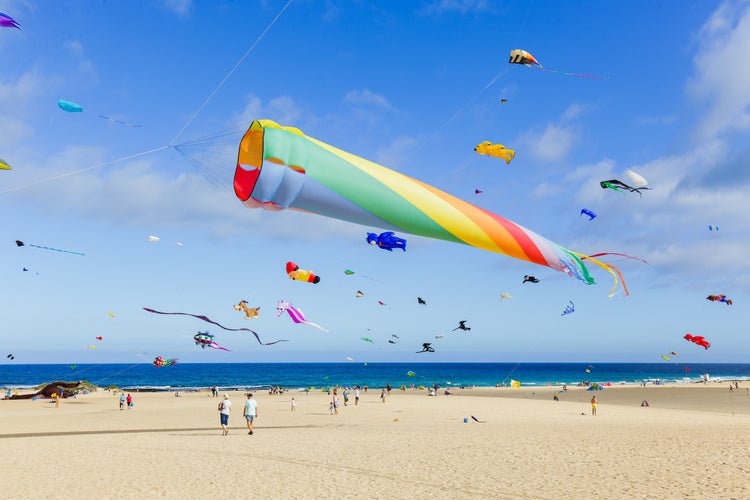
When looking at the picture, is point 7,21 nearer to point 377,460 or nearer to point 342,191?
point 342,191

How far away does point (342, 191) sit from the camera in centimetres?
298

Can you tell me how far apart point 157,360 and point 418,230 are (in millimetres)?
38895

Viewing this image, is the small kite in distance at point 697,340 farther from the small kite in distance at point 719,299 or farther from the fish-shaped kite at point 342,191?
the fish-shaped kite at point 342,191

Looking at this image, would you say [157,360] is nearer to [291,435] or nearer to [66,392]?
[66,392]

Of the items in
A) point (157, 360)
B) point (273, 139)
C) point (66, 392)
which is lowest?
point (66, 392)

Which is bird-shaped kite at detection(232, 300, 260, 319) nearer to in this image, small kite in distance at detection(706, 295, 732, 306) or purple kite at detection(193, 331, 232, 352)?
purple kite at detection(193, 331, 232, 352)

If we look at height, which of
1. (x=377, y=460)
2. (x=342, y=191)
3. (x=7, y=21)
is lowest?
(x=377, y=460)

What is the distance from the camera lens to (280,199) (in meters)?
2.97

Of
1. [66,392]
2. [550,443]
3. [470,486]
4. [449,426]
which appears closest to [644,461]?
[550,443]

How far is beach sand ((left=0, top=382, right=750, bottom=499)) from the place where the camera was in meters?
9.61

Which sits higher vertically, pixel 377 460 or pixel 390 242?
pixel 390 242

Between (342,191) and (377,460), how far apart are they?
1080 cm

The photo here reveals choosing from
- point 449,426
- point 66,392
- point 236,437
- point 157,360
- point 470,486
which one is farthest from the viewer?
point 66,392

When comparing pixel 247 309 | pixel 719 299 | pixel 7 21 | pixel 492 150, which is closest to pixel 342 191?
pixel 7 21
